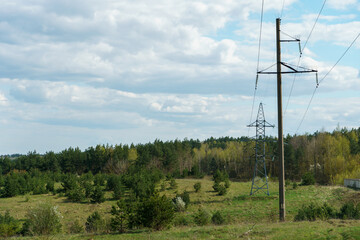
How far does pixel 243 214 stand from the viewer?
32.7 metres

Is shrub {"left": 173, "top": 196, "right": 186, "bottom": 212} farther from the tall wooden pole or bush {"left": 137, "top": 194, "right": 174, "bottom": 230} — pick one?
bush {"left": 137, "top": 194, "right": 174, "bottom": 230}

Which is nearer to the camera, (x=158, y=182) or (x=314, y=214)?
(x=314, y=214)

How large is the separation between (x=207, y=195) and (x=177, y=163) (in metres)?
54.7

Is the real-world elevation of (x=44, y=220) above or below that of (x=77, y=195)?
above

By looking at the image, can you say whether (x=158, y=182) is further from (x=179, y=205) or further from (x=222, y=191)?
(x=179, y=205)

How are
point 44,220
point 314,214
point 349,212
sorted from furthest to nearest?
point 349,212 → point 314,214 → point 44,220

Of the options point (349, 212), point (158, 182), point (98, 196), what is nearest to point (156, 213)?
point (349, 212)

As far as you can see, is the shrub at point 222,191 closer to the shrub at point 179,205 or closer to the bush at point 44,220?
the shrub at point 179,205

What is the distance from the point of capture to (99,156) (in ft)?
353

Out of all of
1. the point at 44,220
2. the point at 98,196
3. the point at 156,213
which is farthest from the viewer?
the point at 98,196

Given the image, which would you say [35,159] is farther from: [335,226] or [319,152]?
[335,226]

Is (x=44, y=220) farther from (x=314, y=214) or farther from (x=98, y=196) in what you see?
(x=98, y=196)

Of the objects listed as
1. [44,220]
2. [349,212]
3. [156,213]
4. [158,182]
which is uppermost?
[156,213]

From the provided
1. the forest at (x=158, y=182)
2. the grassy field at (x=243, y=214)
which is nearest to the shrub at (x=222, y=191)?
the forest at (x=158, y=182)
